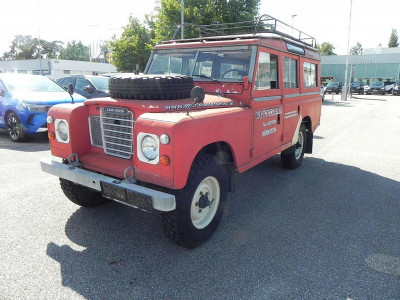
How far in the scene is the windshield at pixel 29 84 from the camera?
8.41m

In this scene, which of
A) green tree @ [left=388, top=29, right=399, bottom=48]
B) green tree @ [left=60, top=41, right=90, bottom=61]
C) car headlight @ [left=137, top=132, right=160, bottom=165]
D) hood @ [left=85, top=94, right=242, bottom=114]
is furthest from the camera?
green tree @ [left=60, top=41, right=90, bottom=61]

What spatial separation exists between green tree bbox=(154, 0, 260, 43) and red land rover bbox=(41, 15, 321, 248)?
1636cm

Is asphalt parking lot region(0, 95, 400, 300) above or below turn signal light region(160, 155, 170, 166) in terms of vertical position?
below

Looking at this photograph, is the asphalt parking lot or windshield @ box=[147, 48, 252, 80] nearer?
the asphalt parking lot

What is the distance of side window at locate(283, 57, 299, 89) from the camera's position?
198 inches

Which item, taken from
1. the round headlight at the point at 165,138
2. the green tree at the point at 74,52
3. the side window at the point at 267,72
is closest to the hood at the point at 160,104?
the round headlight at the point at 165,138

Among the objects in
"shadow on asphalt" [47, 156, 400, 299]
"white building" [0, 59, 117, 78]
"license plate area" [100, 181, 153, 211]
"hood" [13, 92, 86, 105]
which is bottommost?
"shadow on asphalt" [47, 156, 400, 299]

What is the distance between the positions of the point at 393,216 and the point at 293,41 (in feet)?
10.7

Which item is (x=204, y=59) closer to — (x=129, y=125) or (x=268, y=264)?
(x=129, y=125)

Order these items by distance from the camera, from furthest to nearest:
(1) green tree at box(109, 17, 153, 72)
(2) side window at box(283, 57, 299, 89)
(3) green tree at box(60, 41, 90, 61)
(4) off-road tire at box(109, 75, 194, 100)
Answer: (3) green tree at box(60, 41, 90, 61), (1) green tree at box(109, 17, 153, 72), (2) side window at box(283, 57, 299, 89), (4) off-road tire at box(109, 75, 194, 100)

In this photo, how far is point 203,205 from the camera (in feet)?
10.9

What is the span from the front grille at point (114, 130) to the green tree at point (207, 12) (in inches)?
694

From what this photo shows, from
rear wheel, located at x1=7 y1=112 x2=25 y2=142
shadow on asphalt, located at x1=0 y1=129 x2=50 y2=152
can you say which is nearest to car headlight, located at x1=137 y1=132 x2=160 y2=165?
shadow on asphalt, located at x1=0 y1=129 x2=50 y2=152

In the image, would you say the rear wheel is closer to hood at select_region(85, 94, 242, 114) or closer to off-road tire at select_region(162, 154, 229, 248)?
hood at select_region(85, 94, 242, 114)
